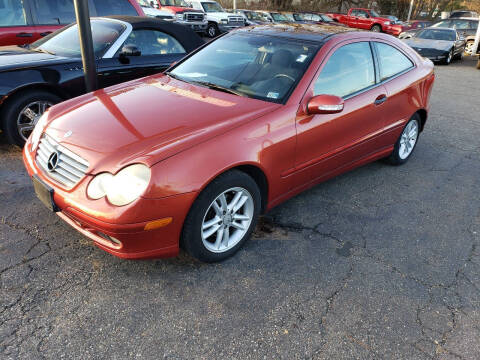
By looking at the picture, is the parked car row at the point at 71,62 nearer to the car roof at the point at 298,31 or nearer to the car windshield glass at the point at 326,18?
the car roof at the point at 298,31

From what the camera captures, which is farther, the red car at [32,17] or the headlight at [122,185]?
the red car at [32,17]

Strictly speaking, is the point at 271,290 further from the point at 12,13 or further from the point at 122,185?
the point at 12,13

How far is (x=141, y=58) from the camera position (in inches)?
200

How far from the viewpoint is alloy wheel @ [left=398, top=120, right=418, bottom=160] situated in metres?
4.49

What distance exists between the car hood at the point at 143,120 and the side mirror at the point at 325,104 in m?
0.29

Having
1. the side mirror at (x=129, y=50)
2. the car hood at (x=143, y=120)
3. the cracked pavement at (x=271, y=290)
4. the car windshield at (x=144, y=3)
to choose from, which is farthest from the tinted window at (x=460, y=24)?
the car hood at (x=143, y=120)

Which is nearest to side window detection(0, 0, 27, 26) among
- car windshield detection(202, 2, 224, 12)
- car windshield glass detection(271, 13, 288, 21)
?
car windshield detection(202, 2, 224, 12)

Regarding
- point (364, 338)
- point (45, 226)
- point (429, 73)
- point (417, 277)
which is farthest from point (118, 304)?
point (429, 73)

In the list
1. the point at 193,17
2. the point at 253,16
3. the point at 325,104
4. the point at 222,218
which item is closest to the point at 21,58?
the point at 222,218

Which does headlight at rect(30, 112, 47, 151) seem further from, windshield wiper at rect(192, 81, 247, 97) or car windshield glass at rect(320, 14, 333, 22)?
car windshield glass at rect(320, 14, 333, 22)

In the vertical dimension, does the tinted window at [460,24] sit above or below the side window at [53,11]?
below

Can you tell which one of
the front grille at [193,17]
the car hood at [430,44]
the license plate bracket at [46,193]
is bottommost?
the car hood at [430,44]

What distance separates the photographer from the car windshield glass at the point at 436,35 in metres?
14.0

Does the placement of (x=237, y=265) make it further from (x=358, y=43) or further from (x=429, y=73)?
(x=429, y=73)
